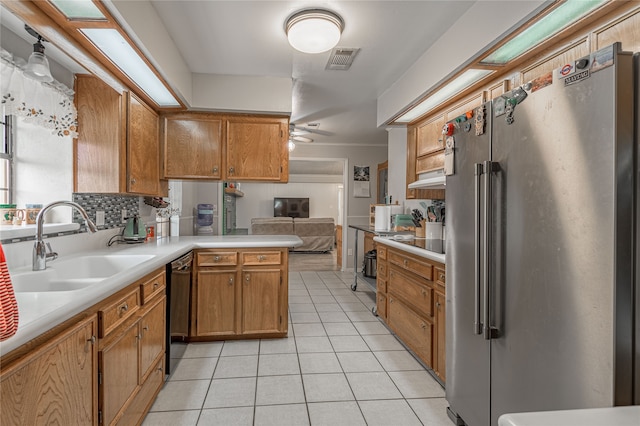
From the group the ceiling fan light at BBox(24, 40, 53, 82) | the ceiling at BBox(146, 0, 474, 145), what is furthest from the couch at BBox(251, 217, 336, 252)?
the ceiling fan light at BBox(24, 40, 53, 82)

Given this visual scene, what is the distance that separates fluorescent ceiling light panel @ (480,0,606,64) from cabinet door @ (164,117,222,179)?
7.58ft

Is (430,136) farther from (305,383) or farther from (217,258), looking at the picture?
(305,383)

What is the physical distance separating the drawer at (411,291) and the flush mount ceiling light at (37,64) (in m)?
2.57

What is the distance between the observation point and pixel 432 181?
102 inches

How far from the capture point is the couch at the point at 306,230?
891cm

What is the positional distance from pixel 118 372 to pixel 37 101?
1.48 m

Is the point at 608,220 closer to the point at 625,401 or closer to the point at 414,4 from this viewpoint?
the point at 625,401

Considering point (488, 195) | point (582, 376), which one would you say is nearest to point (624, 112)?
point (488, 195)

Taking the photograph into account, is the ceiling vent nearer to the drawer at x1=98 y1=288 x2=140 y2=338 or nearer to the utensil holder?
the utensil holder

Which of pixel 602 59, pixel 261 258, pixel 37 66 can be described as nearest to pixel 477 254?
pixel 602 59

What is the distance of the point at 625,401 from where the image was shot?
988mm

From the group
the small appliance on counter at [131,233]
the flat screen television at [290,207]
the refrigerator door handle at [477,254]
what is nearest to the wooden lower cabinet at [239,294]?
the small appliance on counter at [131,233]

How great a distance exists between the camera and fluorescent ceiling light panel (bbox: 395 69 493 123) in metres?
2.32

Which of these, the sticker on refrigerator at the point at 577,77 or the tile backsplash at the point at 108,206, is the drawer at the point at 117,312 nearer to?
the tile backsplash at the point at 108,206
